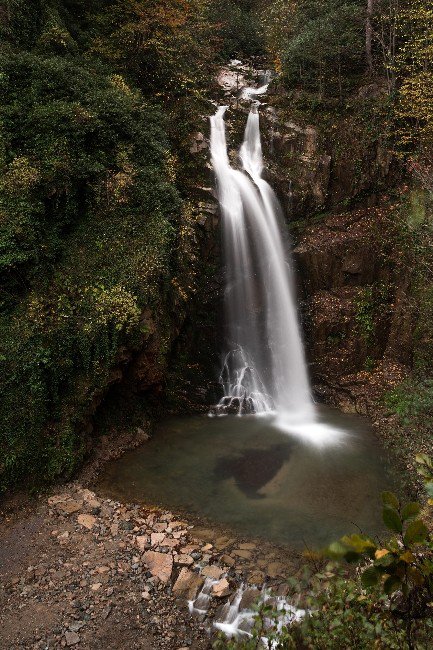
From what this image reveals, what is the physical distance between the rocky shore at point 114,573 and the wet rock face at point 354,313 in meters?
6.37

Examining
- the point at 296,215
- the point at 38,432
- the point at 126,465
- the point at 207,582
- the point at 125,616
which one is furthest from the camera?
the point at 296,215

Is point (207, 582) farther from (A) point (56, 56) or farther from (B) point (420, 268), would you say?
(A) point (56, 56)

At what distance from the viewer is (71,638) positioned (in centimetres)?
508

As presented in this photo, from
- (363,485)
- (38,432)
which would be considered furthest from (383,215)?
(38,432)

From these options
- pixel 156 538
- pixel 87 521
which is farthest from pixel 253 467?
pixel 87 521

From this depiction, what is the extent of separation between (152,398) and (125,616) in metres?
5.57

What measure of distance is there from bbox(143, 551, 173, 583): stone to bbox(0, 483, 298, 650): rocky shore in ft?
0.05

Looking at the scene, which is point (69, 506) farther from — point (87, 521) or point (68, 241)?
point (68, 241)

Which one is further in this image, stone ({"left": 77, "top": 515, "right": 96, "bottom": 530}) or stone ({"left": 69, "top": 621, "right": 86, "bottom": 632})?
stone ({"left": 77, "top": 515, "right": 96, "bottom": 530})

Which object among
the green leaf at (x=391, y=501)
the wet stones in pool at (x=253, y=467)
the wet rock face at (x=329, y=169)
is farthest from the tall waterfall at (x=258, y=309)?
the green leaf at (x=391, y=501)

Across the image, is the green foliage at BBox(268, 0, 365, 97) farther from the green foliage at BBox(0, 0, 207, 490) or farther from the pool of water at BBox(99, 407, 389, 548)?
the pool of water at BBox(99, 407, 389, 548)

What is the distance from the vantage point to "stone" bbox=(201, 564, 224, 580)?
5879 mm

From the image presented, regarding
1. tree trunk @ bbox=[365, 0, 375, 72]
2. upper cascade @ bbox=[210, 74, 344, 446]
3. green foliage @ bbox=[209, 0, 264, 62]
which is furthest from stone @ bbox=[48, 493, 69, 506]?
green foliage @ bbox=[209, 0, 264, 62]

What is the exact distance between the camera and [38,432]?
7.88m
